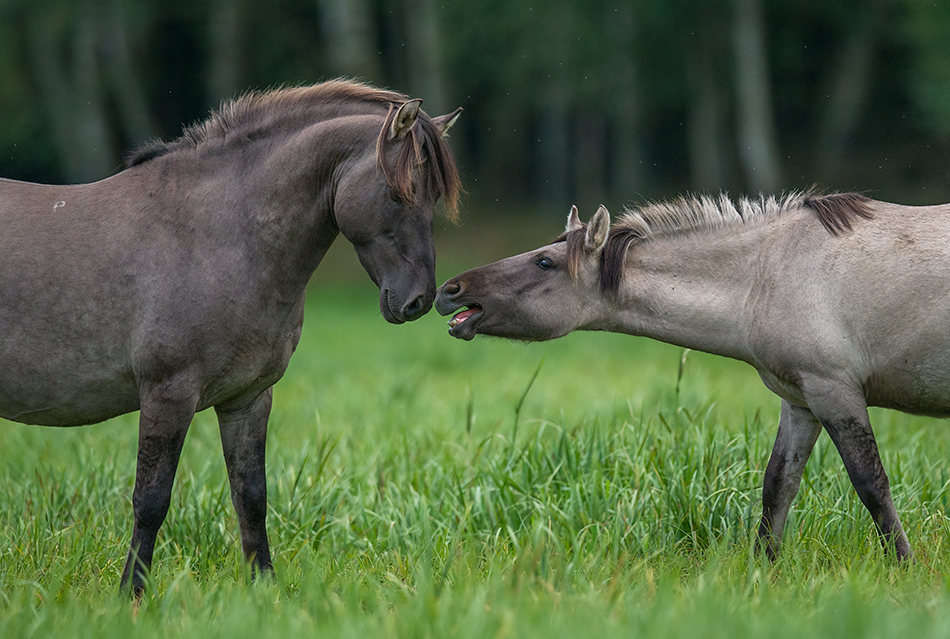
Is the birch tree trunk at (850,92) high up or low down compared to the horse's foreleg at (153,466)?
up

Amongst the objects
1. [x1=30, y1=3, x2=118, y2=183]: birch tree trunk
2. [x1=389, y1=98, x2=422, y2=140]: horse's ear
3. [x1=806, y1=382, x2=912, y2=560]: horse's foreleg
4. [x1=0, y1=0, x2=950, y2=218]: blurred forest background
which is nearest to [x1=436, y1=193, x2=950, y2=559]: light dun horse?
[x1=806, y1=382, x2=912, y2=560]: horse's foreleg

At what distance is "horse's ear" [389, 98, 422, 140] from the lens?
3.65 m

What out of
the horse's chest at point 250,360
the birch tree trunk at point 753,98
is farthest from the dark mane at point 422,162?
the birch tree trunk at point 753,98

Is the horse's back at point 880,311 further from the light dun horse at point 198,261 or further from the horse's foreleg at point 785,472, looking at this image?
the light dun horse at point 198,261

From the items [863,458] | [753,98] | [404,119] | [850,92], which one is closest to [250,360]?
[404,119]

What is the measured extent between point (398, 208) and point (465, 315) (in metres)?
0.89

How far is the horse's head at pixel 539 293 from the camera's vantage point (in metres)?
4.51

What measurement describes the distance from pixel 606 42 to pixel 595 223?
23.1 meters

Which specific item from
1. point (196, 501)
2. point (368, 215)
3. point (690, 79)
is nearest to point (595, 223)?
point (368, 215)

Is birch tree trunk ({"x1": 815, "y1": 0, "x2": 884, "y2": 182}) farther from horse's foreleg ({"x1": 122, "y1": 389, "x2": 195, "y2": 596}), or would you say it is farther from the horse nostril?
horse's foreleg ({"x1": 122, "y1": 389, "x2": 195, "y2": 596})

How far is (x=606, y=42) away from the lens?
1030 inches

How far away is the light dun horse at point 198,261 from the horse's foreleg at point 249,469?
271 millimetres

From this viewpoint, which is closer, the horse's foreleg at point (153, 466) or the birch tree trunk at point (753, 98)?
the horse's foreleg at point (153, 466)

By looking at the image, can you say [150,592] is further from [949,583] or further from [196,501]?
[949,583]
